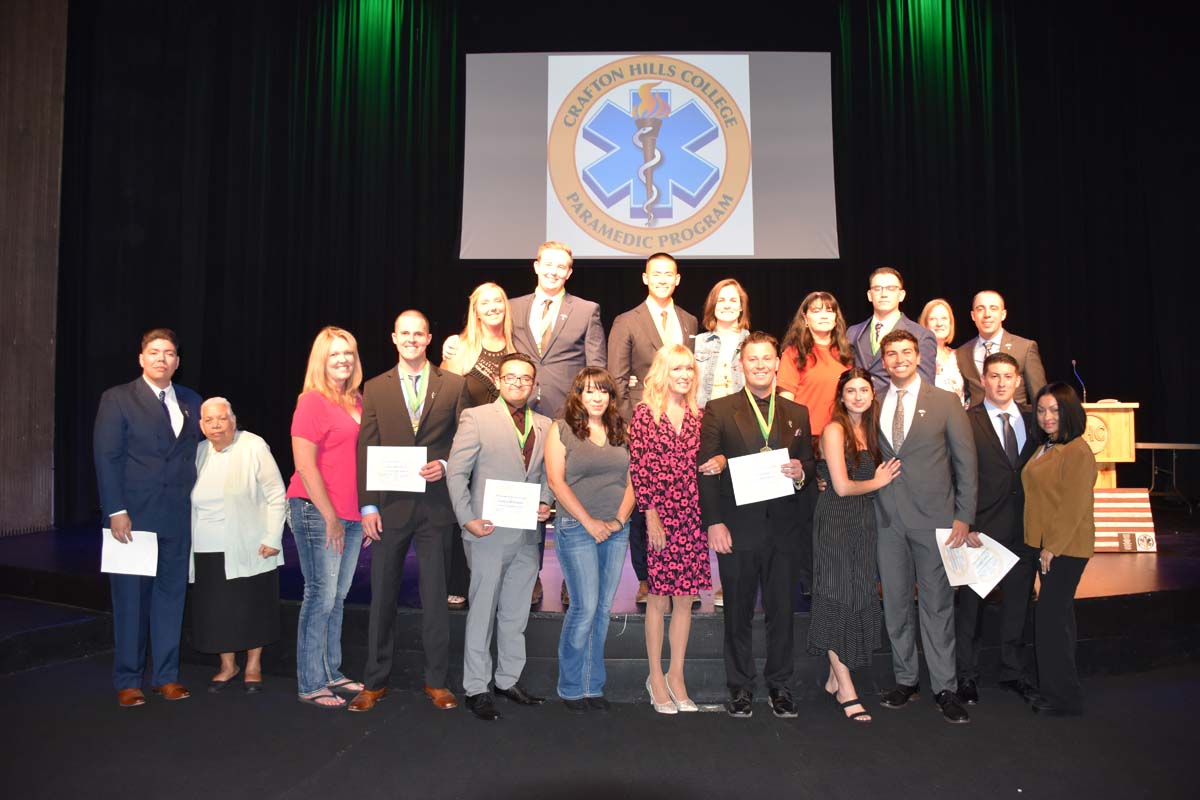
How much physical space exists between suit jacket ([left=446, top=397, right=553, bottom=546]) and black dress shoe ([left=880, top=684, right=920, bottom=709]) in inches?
70.8

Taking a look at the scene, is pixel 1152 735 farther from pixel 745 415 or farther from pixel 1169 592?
pixel 745 415

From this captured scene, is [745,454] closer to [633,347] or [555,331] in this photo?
[633,347]

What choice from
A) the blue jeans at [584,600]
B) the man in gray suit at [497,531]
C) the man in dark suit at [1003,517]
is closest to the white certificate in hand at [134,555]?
the man in gray suit at [497,531]

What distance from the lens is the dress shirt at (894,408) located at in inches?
141

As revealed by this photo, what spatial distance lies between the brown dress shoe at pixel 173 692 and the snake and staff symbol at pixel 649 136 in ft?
16.5

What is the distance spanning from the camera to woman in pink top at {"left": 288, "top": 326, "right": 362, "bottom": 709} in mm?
3652

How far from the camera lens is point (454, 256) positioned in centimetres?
761

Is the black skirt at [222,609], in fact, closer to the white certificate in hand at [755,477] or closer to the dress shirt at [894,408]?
the white certificate in hand at [755,477]

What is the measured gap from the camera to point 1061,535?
3.51m

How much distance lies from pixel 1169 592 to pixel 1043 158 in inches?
199

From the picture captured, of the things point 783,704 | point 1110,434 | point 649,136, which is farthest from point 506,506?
point 1110,434

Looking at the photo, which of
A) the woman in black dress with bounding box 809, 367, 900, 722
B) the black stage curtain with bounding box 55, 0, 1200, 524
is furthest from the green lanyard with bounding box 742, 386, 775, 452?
the black stage curtain with bounding box 55, 0, 1200, 524

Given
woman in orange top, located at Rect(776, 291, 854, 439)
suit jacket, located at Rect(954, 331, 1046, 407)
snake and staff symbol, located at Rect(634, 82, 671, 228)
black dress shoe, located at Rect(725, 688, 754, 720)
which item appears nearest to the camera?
black dress shoe, located at Rect(725, 688, 754, 720)

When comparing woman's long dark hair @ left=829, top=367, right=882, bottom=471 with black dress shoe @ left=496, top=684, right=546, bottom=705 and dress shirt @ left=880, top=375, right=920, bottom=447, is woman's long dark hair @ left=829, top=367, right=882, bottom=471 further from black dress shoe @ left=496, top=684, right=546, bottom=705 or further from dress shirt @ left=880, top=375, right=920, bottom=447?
black dress shoe @ left=496, top=684, right=546, bottom=705
